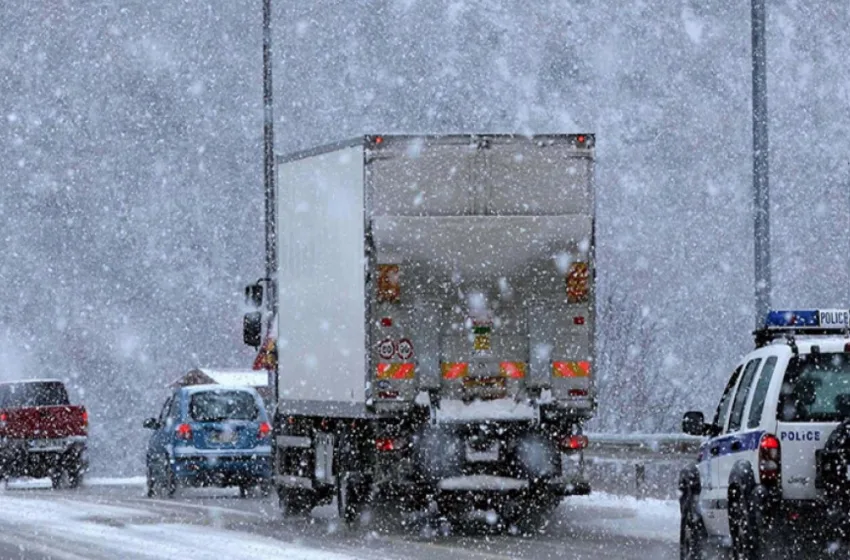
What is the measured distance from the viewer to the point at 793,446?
1346 cm

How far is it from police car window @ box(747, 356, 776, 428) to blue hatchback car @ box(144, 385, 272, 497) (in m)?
Answer: 15.9

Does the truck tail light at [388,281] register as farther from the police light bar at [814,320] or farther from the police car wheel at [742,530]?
the police car wheel at [742,530]

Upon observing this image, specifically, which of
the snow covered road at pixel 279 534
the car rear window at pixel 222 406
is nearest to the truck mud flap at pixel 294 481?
the snow covered road at pixel 279 534

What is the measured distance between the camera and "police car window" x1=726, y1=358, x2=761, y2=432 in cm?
1451

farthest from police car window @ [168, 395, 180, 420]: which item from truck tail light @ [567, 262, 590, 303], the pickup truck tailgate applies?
truck tail light @ [567, 262, 590, 303]

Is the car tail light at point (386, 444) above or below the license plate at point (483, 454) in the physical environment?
above

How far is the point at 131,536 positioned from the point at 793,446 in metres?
8.65

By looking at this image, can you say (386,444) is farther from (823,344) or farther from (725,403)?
(823,344)

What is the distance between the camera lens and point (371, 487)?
70.4ft

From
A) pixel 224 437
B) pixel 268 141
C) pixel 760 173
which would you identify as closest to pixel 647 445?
pixel 760 173

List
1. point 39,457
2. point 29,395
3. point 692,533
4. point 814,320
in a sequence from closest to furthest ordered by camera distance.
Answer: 1. point 814,320
2. point 692,533
3. point 39,457
4. point 29,395

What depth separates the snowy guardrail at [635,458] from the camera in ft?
83.2

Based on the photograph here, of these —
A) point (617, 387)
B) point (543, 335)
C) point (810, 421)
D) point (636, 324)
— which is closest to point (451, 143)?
point (543, 335)

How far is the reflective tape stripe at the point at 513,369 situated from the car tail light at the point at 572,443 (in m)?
0.81
